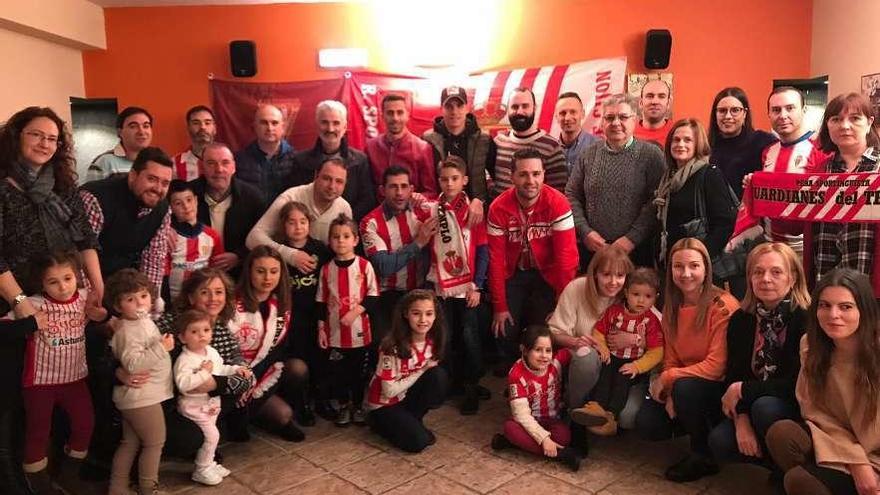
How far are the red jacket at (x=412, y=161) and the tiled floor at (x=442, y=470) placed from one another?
1.70m

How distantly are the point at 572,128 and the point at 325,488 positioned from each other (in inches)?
110

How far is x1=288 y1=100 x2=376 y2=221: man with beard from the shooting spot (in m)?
4.40

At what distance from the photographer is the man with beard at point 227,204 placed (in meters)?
3.81

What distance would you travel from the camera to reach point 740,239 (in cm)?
350

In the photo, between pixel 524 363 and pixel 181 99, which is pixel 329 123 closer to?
pixel 524 363

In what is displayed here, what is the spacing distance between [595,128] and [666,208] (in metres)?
2.97

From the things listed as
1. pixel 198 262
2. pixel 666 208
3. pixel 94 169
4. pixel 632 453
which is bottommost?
pixel 632 453

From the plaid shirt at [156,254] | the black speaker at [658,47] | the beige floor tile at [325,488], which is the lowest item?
the beige floor tile at [325,488]

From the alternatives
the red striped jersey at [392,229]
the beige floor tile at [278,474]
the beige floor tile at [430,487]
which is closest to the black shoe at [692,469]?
the beige floor tile at [430,487]

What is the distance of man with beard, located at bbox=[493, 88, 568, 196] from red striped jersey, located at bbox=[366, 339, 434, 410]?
1442 millimetres

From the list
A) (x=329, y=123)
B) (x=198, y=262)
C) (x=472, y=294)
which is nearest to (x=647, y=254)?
(x=472, y=294)

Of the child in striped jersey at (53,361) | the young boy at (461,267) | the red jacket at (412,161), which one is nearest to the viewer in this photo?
the child in striped jersey at (53,361)

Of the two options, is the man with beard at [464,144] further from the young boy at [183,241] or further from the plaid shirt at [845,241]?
the plaid shirt at [845,241]

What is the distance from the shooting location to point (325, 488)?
3062 millimetres
